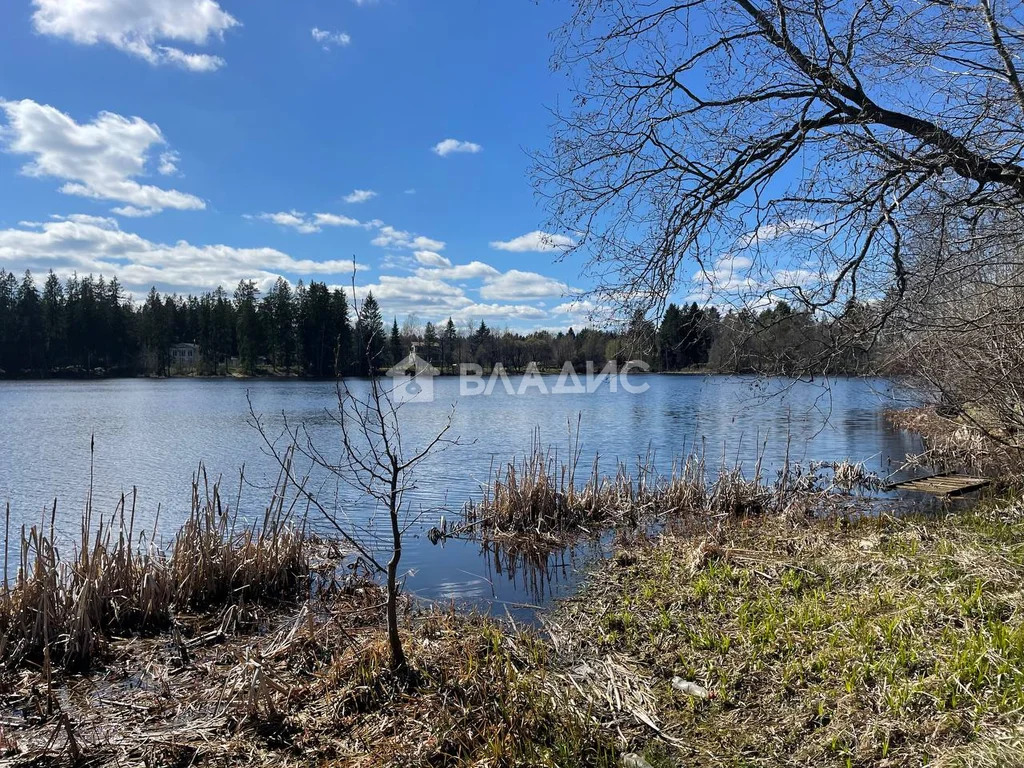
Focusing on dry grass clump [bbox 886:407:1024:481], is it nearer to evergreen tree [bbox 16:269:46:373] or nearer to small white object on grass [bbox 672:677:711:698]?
small white object on grass [bbox 672:677:711:698]

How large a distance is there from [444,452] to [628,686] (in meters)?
14.7

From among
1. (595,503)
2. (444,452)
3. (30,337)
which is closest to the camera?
(595,503)

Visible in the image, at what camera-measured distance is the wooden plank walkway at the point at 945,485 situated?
12.6m

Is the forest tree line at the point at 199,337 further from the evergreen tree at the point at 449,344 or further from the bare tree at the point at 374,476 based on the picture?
the bare tree at the point at 374,476

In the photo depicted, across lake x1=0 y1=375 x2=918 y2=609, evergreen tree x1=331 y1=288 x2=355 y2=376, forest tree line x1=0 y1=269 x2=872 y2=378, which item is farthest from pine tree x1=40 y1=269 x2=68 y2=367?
lake x1=0 y1=375 x2=918 y2=609

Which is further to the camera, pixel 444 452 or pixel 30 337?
pixel 30 337

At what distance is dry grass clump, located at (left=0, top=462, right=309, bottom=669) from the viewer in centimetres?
556

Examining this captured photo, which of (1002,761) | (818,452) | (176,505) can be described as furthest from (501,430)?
(1002,761)

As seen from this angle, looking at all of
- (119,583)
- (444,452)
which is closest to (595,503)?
(119,583)

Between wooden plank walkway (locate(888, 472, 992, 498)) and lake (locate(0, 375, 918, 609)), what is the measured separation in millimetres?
1785

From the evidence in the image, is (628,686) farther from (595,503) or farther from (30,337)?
(30,337)

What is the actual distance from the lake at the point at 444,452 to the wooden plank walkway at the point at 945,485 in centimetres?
179

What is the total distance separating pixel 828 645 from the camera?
461cm

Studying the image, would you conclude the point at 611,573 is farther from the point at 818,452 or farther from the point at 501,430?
the point at 501,430
